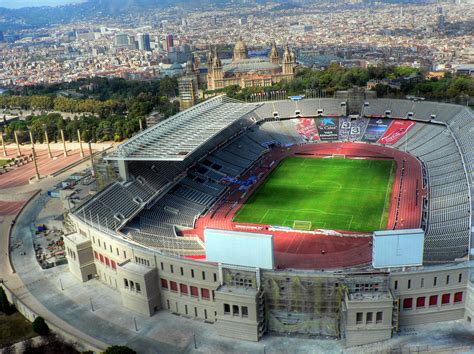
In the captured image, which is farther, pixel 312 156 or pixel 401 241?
pixel 312 156

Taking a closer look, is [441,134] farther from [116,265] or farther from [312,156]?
[116,265]

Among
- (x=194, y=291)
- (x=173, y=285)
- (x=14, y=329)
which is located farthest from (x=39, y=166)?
(x=194, y=291)

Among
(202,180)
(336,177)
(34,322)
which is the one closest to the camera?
(34,322)

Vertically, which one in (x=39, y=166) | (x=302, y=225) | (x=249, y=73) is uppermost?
(x=249, y=73)

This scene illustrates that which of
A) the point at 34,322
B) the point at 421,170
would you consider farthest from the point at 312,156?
the point at 34,322

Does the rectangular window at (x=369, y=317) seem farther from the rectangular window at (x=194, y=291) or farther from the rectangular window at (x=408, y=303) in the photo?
the rectangular window at (x=194, y=291)

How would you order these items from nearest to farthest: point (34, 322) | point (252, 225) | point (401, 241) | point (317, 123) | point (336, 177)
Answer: point (401, 241) → point (34, 322) → point (252, 225) → point (336, 177) → point (317, 123)

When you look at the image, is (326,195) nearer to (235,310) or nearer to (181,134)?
(181,134)
